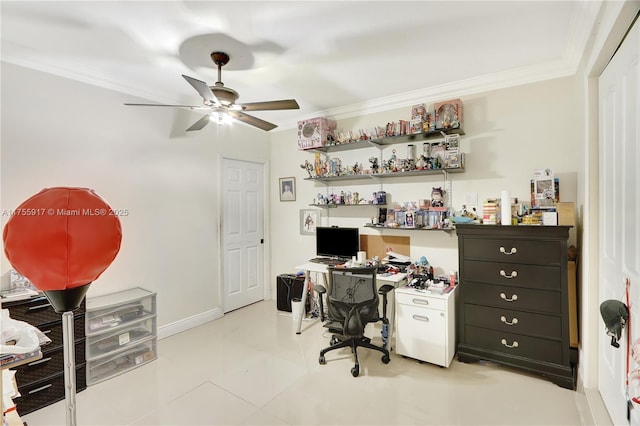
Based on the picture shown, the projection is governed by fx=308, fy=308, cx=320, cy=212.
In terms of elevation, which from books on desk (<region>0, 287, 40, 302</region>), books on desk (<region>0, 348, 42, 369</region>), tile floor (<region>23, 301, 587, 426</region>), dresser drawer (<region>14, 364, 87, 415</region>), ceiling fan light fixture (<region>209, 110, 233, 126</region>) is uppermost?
ceiling fan light fixture (<region>209, 110, 233, 126</region>)

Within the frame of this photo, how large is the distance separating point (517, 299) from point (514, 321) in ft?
0.60

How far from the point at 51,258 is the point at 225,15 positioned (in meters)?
1.85

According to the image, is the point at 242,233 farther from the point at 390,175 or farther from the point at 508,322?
the point at 508,322

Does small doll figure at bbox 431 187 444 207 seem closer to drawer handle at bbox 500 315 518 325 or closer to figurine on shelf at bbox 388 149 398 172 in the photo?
figurine on shelf at bbox 388 149 398 172

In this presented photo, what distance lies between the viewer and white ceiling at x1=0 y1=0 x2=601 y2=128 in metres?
1.92

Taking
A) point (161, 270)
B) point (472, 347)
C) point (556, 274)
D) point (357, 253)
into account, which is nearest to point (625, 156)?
point (556, 274)

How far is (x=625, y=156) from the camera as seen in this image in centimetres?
163

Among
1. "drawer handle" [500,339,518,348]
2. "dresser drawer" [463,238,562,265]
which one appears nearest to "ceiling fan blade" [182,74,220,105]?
"dresser drawer" [463,238,562,265]

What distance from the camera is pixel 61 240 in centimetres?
73

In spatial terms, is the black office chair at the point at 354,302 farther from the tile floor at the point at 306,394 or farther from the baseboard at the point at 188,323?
the baseboard at the point at 188,323

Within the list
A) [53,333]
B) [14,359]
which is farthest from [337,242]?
[14,359]

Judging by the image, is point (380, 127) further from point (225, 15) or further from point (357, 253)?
point (225, 15)

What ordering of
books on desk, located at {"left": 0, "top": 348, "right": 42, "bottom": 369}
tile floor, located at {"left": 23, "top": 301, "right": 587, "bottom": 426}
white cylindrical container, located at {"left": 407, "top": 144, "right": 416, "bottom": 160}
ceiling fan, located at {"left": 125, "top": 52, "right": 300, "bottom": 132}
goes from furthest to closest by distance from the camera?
1. white cylindrical container, located at {"left": 407, "top": 144, "right": 416, "bottom": 160}
2. ceiling fan, located at {"left": 125, "top": 52, "right": 300, "bottom": 132}
3. tile floor, located at {"left": 23, "top": 301, "right": 587, "bottom": 426}
4. books on desk, located at {"left": 0, "top": 348, "right": 42, "bottom": 369}

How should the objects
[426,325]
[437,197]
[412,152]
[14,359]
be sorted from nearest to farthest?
[14,359]
[426,325]
[437,197]
[412,152]
